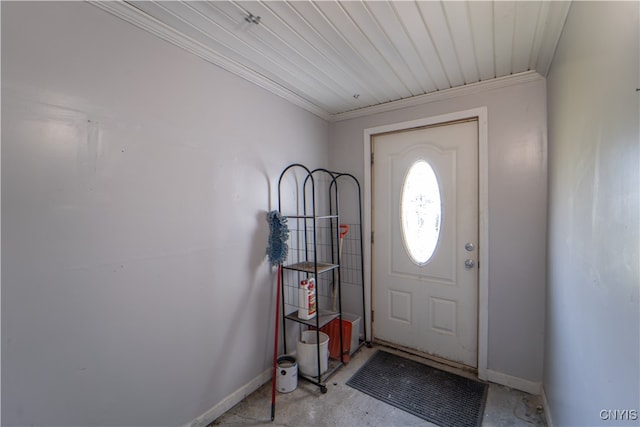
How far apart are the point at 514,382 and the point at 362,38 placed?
101 inches

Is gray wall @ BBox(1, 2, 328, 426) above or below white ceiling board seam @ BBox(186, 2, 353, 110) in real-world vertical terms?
below

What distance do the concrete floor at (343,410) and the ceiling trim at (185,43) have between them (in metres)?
2.26

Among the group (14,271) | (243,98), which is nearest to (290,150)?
(243,98)

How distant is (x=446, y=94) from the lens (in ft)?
7.43

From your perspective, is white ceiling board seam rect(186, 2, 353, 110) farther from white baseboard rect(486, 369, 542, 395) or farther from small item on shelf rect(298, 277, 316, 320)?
white baseboard rect(486, 369, 542, 395)

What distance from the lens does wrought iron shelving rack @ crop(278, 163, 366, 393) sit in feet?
7.25

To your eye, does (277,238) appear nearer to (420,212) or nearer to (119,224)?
(119,224)

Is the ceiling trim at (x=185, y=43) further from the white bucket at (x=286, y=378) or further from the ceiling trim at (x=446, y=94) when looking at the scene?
the white bucket at (x=286, y=378)

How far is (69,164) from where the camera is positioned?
1.19m

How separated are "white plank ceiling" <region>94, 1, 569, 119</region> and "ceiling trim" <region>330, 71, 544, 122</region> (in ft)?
0.11

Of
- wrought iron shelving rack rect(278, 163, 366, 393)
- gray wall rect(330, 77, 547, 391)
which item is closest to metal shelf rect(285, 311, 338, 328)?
wrought iron shelving rack rect(278, 163, 366, 393)

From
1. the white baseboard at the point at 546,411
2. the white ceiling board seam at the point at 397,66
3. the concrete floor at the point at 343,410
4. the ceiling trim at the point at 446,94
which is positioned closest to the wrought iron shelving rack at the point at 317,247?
the concrete floor at the point at 343,410

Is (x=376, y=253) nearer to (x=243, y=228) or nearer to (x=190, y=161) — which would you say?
(x=243, y=228)

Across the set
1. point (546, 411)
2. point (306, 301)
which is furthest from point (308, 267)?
point (546, 411)
